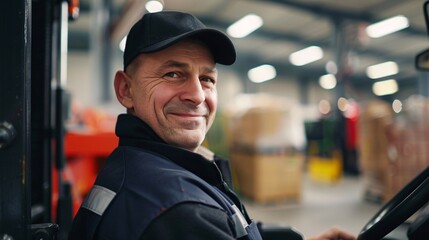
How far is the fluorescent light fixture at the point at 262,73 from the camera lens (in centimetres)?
2020

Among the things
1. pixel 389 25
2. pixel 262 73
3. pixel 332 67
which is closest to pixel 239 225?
pixel 389 25

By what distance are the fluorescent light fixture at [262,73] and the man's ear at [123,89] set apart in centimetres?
1870

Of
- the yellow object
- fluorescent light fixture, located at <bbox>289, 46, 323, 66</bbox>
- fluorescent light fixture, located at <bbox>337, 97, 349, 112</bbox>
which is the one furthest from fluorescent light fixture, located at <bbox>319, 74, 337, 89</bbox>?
the yellow object

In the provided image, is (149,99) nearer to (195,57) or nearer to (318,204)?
(195,57)

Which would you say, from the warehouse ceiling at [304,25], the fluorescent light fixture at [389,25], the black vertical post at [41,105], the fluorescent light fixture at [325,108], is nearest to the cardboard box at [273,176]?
the warehouse ceiling at [304,25]

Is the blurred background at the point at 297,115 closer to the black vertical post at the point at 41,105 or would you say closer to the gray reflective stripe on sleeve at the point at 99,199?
the black vertical post at the point at 41,105

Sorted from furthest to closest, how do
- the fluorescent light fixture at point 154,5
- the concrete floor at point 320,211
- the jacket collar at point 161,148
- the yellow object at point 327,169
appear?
1. the fluorescent light fixture at point 154,5
2. the yellow object at point 327,169
3. the concrete floor at point 320,211
4. the jacket collar at point 161,148

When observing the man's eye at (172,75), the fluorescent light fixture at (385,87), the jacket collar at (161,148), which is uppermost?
the fluorescent light fixture at (385,87)

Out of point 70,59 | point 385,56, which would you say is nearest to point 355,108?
point 385,56

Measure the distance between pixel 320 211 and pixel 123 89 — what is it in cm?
479

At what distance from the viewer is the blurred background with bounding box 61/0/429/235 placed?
17.4 feet

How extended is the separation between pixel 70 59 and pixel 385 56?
1487cm

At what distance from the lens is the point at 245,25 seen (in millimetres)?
13109

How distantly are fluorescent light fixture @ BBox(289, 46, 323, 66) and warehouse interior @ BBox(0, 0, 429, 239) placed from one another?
0.17 meters
